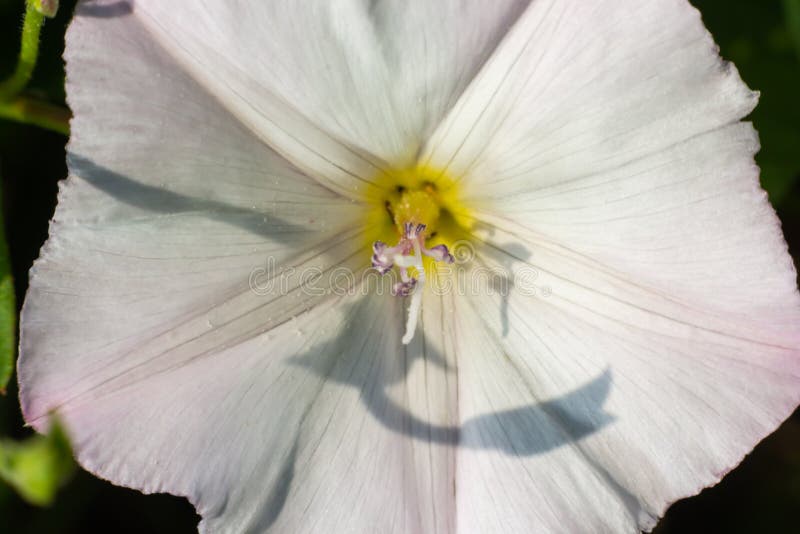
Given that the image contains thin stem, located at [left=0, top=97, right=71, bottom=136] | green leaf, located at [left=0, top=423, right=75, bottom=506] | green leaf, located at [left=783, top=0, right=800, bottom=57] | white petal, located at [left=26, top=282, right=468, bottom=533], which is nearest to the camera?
green leaf, located at [left=0, top=423, right=75, bottom=506]

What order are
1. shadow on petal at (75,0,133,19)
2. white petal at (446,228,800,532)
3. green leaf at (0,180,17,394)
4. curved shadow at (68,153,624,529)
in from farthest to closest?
green leaf at (0,180,17,394)
curved shadow at (68,153,624,529)
white petal at (446,228,800,532)
shadow on petal at (75,0,133,19)

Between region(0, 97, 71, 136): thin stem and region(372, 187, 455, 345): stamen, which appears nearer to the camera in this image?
region(372, 187, 455, 345): stamen

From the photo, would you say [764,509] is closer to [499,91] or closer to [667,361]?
[667,361]

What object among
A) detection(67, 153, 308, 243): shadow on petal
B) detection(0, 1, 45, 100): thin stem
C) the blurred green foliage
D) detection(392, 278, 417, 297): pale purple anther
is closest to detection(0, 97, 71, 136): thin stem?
detection(0, 1, 45, 100): thin stem

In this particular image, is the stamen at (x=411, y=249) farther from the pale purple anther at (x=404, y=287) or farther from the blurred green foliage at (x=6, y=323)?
the blurred green foliage at (x=6, y=323)

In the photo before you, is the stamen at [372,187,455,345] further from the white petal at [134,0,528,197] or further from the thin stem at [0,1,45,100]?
the thin stem at [0,1,45,100]

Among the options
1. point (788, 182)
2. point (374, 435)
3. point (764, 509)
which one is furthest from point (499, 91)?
point (764, 509)

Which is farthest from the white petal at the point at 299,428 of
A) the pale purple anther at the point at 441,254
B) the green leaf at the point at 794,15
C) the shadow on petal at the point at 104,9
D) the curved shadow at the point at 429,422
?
the green leaf at the point at 794,15
